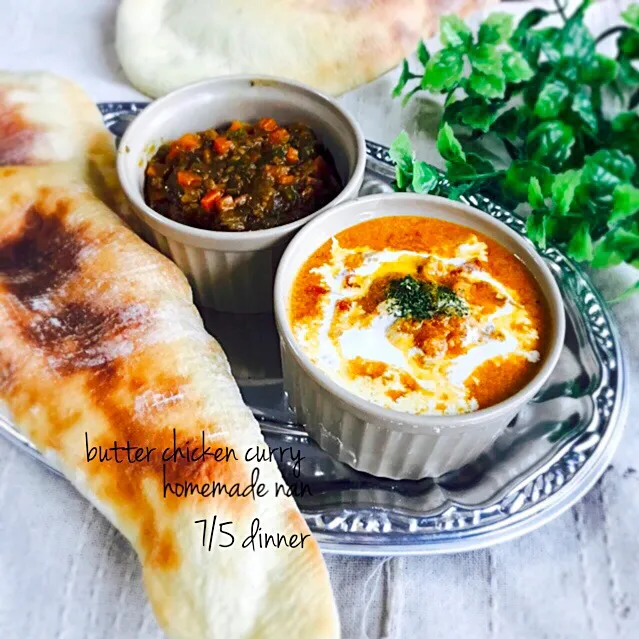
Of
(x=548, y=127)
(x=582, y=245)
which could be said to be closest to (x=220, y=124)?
(x=548, y=127)

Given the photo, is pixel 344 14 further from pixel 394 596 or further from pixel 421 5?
pixel 394 596

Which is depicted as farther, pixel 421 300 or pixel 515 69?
pixel 515 69

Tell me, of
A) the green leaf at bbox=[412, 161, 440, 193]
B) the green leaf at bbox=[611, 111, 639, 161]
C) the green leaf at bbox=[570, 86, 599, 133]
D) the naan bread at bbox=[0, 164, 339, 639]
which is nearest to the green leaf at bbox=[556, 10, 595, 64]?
the green leaf at bbox=[570, 86, 599, 133]

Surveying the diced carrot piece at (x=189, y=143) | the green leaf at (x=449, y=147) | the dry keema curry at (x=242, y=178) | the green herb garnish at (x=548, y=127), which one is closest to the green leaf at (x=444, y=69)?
the green herb garnish at (x=548, y=127)

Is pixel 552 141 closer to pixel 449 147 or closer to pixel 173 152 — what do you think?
pixel 449 147

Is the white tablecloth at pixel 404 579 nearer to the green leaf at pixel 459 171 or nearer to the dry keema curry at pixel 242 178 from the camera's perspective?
the dry keema curry at pixel 242 178

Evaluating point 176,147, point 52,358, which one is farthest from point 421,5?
point 52,358
